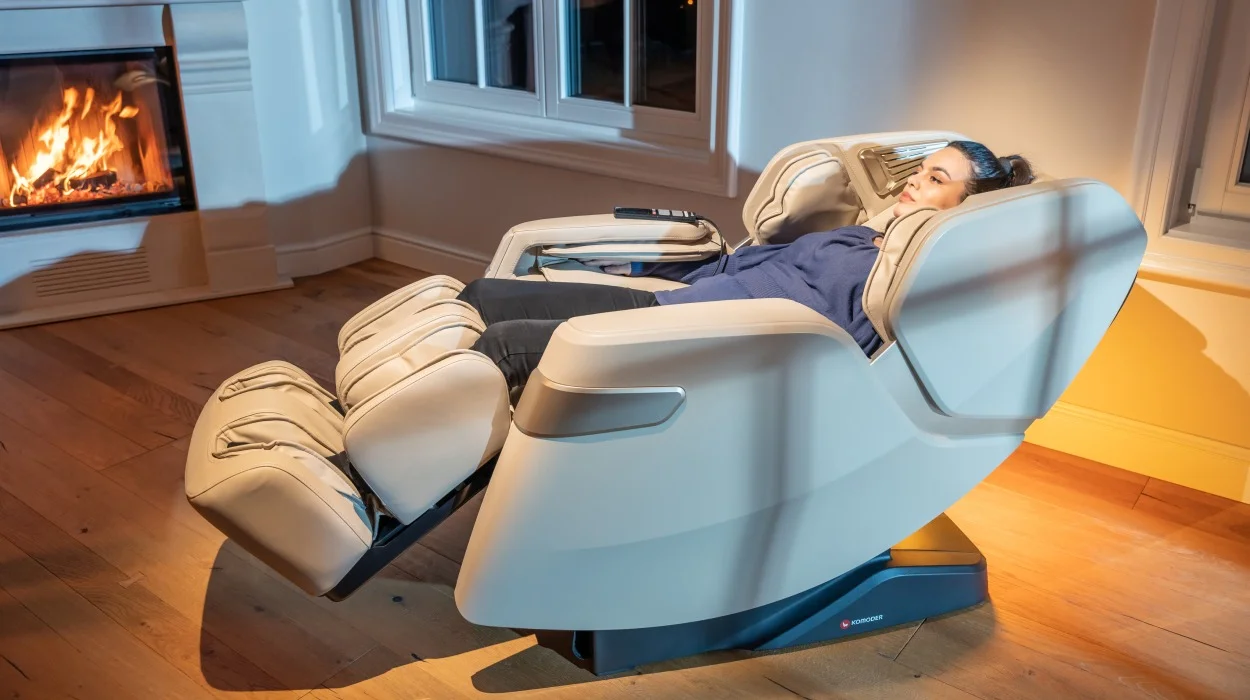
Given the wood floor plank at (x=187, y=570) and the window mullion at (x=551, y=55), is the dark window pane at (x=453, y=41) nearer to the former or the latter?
the window mullion at (x=551, y=55)

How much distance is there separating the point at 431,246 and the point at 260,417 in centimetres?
199

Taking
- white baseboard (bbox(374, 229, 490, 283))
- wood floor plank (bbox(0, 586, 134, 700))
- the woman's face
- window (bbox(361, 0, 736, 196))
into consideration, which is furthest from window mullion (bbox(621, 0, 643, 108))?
wood floor plank (bbox(0, 586, 134, 700))

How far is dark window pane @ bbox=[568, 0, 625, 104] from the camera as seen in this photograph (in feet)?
10.2

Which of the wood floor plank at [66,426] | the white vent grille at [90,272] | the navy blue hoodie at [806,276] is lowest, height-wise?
the wood floor plank at [66,426]

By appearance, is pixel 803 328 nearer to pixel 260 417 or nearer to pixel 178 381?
pixel 260 417

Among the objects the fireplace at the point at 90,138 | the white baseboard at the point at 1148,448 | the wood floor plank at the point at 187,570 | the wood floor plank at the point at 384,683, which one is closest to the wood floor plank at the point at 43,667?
the wood floor plank at the point at 187,570

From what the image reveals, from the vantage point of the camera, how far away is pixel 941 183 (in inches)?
76.9

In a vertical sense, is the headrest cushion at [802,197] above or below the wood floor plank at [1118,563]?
above

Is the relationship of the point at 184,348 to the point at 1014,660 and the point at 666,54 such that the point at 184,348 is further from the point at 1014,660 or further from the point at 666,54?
the point at 1014,660

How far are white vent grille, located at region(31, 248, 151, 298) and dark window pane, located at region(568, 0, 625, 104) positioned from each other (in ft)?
4.74

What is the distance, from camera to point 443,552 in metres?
2.08

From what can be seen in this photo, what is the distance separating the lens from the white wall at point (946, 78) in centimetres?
219

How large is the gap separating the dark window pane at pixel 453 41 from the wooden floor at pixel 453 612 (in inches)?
60.0

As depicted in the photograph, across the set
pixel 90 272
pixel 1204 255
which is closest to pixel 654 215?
pixel 1204 255
